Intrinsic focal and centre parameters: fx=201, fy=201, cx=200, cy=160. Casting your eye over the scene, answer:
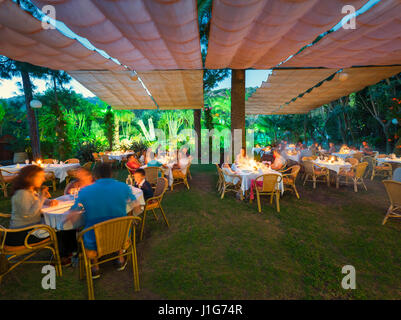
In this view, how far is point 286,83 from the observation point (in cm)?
843

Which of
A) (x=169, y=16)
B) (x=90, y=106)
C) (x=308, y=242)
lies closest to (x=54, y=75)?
(x=90, y=106)

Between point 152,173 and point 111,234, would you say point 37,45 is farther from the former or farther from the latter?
point 111,234

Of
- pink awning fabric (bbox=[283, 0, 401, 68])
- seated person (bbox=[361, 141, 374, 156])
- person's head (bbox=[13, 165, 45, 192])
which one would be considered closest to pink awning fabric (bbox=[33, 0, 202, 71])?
person's head (bbox=[13, 165, 45, 192])

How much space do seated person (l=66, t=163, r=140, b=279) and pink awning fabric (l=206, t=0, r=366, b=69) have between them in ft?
9.78

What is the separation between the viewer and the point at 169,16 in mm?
3328

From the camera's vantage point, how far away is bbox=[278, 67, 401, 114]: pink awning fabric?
296 inches

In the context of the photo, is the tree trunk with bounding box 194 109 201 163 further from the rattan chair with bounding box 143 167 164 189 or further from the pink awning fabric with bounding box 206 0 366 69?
the pink awning fabric with bounding box 206 0 366 69

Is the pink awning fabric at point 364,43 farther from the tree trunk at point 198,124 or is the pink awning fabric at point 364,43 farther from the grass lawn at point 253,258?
the tree trunk at point 198,124

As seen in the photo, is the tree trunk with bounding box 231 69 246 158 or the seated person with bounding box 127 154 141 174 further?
the tree trunk with bounding box 231 69 246 158

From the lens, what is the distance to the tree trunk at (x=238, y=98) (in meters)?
6.71

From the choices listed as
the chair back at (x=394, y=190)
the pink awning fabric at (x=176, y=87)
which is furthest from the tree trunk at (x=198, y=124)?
the chair back at (x=394, y=190)

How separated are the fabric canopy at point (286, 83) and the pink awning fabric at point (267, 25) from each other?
267cm
